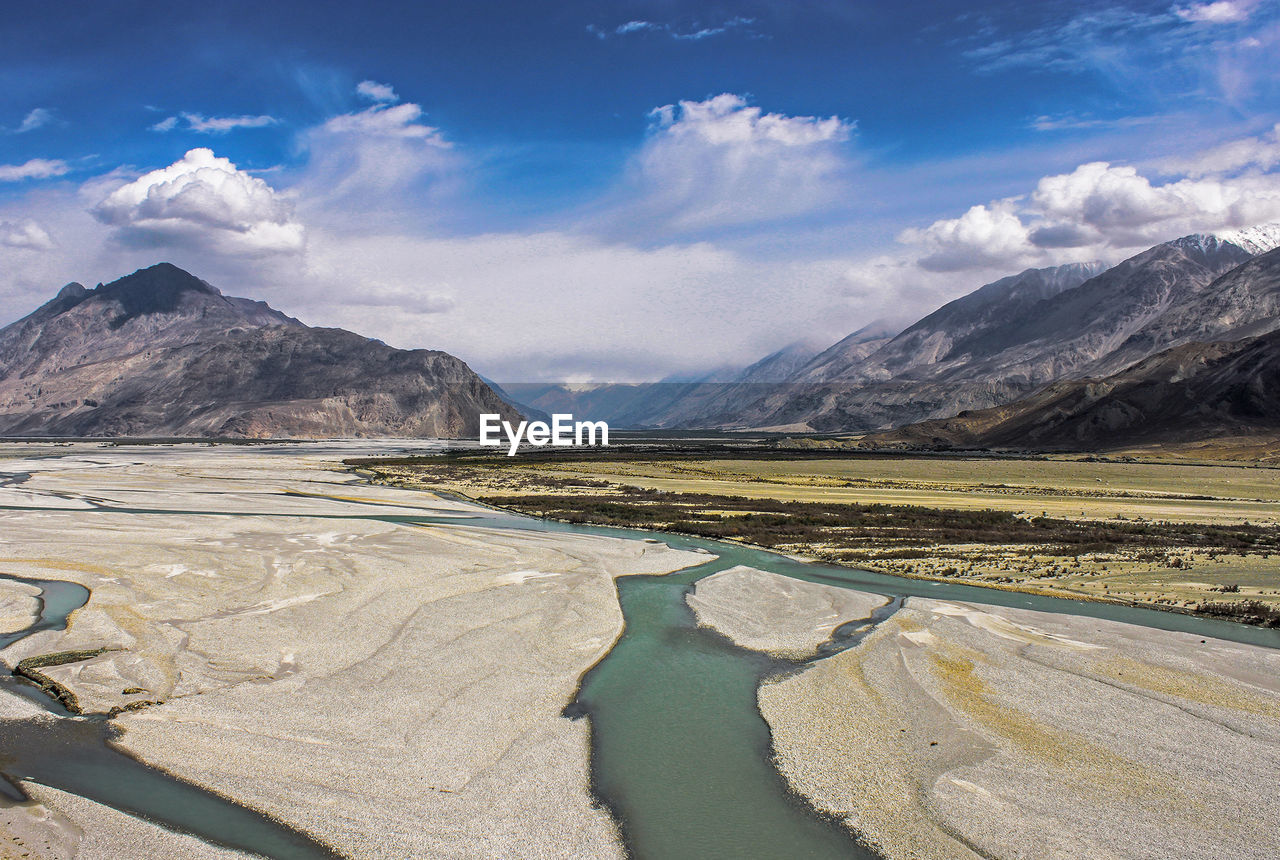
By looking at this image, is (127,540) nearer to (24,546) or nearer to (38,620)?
(24,546)

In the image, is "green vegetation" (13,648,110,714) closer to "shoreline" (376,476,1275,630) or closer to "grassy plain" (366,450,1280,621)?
"shoreline" (376,476,1275,630)

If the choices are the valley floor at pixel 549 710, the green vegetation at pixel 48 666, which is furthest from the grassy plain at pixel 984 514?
the green vegetation at pixel 48 666

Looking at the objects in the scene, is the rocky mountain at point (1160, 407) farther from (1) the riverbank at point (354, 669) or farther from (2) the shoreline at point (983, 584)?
(1) the riverbank at point (354, 669)

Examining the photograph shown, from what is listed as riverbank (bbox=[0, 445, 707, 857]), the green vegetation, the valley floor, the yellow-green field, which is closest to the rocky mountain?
the yellow-green field

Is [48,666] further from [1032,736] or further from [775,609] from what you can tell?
[1032,736]

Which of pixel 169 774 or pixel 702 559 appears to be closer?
pixel 169 774

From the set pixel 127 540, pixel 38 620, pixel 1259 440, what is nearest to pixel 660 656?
pixel 38 620
